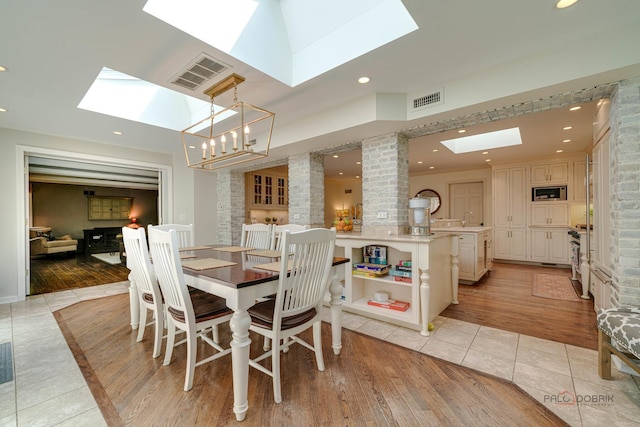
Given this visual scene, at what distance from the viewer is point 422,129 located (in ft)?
10.4

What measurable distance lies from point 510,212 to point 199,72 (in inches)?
267

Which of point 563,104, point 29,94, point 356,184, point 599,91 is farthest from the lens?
point 356,184

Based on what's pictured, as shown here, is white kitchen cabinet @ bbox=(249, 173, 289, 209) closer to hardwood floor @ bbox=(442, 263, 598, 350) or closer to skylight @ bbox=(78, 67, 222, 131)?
skylight @ bbox=(78, 67, 222, 131)

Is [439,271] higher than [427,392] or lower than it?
higher

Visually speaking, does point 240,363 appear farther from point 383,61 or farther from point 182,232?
point 383,61

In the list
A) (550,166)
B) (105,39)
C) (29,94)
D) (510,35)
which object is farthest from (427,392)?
(550,166)

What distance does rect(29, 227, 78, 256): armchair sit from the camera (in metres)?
7.15

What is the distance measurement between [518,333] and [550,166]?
16.4ft

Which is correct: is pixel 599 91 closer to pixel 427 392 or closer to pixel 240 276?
pixel 427 392

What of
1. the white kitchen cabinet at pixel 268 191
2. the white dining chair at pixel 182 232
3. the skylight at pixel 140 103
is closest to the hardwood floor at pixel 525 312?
the white dining chair at pixel 182 232

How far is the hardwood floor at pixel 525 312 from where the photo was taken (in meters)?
2.51

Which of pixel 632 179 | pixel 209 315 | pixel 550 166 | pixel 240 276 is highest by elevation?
pixel 550 166

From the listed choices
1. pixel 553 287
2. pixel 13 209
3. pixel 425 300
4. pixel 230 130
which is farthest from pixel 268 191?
pixel 553 287

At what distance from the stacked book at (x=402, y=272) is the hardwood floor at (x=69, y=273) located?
4.79 m
